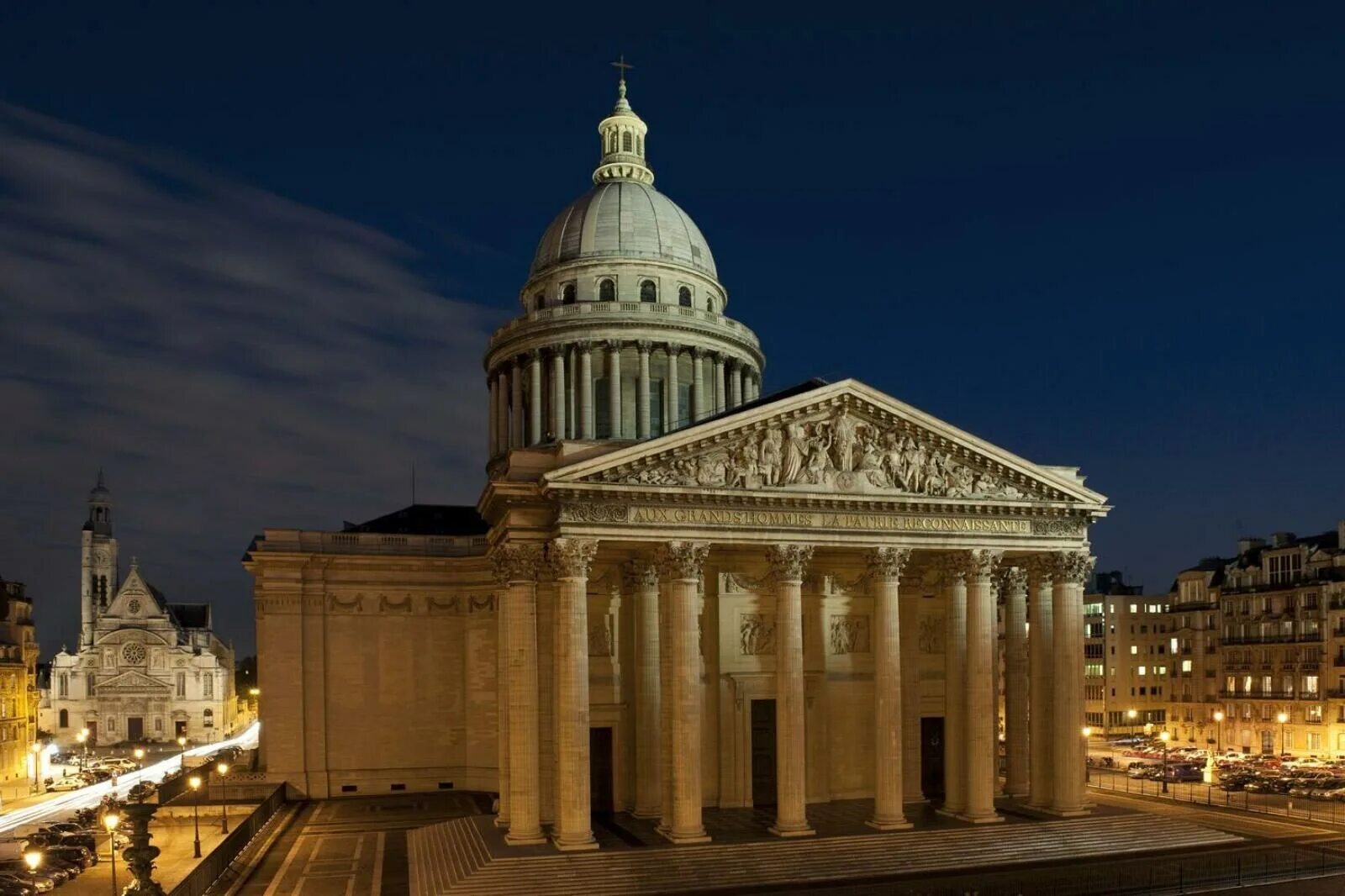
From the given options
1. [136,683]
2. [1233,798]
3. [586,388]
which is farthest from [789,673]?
[136,683]

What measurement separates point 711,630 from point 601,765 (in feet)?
23.6

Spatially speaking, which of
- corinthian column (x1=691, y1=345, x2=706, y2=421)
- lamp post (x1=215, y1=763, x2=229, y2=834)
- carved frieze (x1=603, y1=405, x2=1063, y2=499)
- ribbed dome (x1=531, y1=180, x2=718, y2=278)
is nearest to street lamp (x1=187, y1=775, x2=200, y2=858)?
lamp post (x1=215, y1=763, x2=229, y2=834)

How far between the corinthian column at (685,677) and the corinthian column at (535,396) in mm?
31679

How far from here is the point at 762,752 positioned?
5084cm

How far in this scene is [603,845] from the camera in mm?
41812

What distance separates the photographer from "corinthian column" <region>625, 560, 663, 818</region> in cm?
4656

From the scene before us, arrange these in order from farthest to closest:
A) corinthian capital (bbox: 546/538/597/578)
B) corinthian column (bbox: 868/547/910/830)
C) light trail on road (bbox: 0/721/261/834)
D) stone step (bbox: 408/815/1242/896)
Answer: light trail on road (bbox: 0/721/261/834) < corinthian column (bbox: 868/547/910/830) < corinthian capital (bbox: 546/538/597/578) < stone step (bbox: 408/815/1242/896)

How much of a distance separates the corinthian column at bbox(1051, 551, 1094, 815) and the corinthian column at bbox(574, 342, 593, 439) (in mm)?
32230

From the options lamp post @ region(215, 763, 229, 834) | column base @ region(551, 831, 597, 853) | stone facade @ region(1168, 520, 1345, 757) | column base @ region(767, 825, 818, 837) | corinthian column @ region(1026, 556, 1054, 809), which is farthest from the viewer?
stone facade @ region(1168, 520, 1345, 757)

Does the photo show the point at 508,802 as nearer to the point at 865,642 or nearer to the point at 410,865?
the point at 410,865

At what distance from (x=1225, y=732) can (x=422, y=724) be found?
68.6 meters

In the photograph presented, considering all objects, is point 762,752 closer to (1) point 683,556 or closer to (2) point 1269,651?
(1) point 683,556

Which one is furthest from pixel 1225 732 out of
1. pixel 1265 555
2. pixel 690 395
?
pixel 690 395

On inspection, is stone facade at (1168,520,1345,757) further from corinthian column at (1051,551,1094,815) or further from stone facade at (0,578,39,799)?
stone facade at (0,578,39,799)
